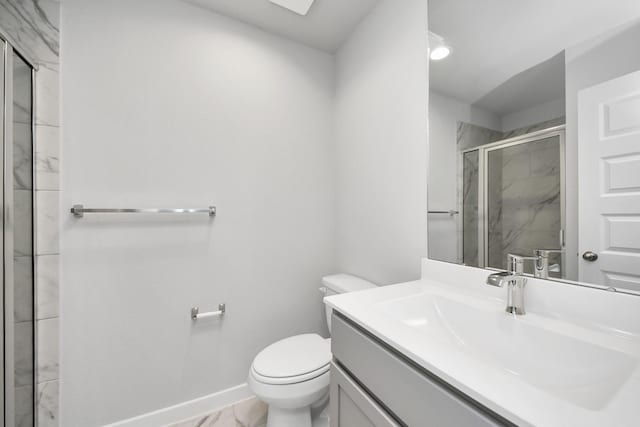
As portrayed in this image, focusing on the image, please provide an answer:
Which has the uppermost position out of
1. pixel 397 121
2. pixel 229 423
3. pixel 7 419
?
pixel 397 121

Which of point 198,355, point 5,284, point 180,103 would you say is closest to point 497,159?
point 180,103

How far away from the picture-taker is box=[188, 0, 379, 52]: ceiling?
1372mm

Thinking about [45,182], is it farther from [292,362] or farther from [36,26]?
[292,362]

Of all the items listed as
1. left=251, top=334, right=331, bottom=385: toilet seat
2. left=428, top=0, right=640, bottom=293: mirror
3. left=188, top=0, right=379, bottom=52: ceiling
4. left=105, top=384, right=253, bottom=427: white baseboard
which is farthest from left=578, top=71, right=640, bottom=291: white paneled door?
left=105, top=384, right=253, bottom=427: white baseboard

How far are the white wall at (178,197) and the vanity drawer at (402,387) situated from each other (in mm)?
589

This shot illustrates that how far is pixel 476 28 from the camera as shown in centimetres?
96

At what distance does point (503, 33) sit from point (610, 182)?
0.61m

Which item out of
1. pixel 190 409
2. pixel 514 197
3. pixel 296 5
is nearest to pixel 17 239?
pixel 190 409

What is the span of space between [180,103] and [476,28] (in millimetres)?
1421

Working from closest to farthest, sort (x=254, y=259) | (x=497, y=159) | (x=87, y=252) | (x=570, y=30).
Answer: (x=570, y=30), (x=497, y=159), (x=87, y=252), (x=254, y=259)

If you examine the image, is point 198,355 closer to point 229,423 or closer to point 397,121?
point 229,423

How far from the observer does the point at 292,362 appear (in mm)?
1164

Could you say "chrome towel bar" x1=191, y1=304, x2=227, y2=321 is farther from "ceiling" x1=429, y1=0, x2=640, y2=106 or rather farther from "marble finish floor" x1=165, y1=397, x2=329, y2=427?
"ceiling" x1=429, y1=0, x2=640, y2=106

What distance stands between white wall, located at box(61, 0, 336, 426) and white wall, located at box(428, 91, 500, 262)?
0.13 meters
